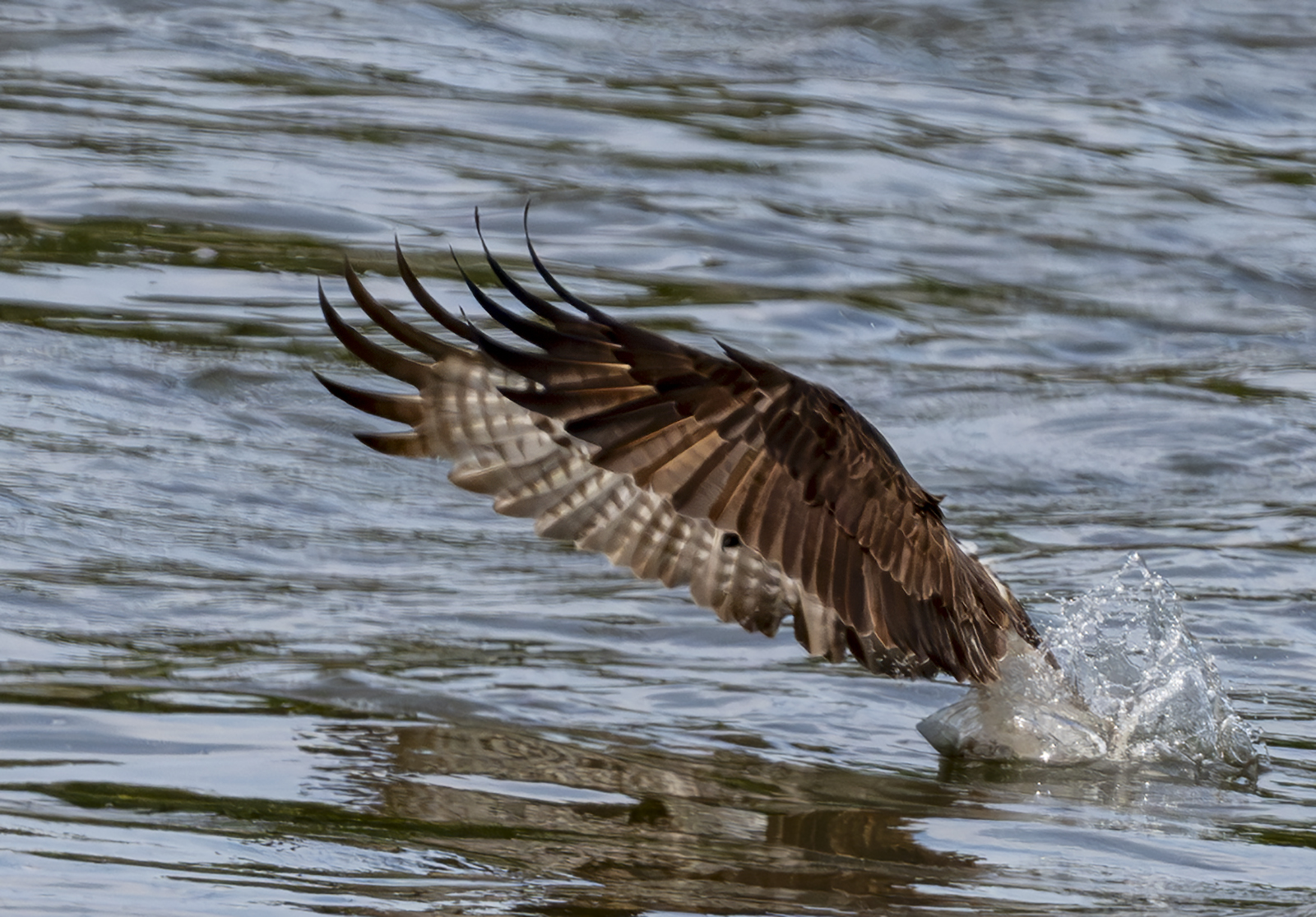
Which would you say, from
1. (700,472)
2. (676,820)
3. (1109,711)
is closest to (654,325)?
(1109,711)

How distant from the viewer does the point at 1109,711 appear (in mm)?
5992

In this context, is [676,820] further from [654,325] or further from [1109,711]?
[654,325]

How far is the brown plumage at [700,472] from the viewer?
4.71 m

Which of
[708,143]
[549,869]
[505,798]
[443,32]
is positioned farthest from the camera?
[443,32]

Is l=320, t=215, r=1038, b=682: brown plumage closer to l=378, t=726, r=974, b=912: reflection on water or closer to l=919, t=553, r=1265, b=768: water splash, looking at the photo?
l=919, t=553, r=1265, b=768: water splash

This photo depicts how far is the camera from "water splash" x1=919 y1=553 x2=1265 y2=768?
5.70 meters

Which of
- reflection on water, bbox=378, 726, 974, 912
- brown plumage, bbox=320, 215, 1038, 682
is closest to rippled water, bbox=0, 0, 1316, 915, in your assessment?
reflection on water, bbox=378, 726, 974, 912

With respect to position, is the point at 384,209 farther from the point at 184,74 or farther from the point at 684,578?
the point at 684,578

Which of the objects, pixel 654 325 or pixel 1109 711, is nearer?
pixel 1109 711

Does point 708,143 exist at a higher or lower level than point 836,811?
higher

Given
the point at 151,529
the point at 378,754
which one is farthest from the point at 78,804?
the point at 151,529

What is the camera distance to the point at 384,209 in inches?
443

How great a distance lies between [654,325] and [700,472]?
5.11m

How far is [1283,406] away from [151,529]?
202 inches
